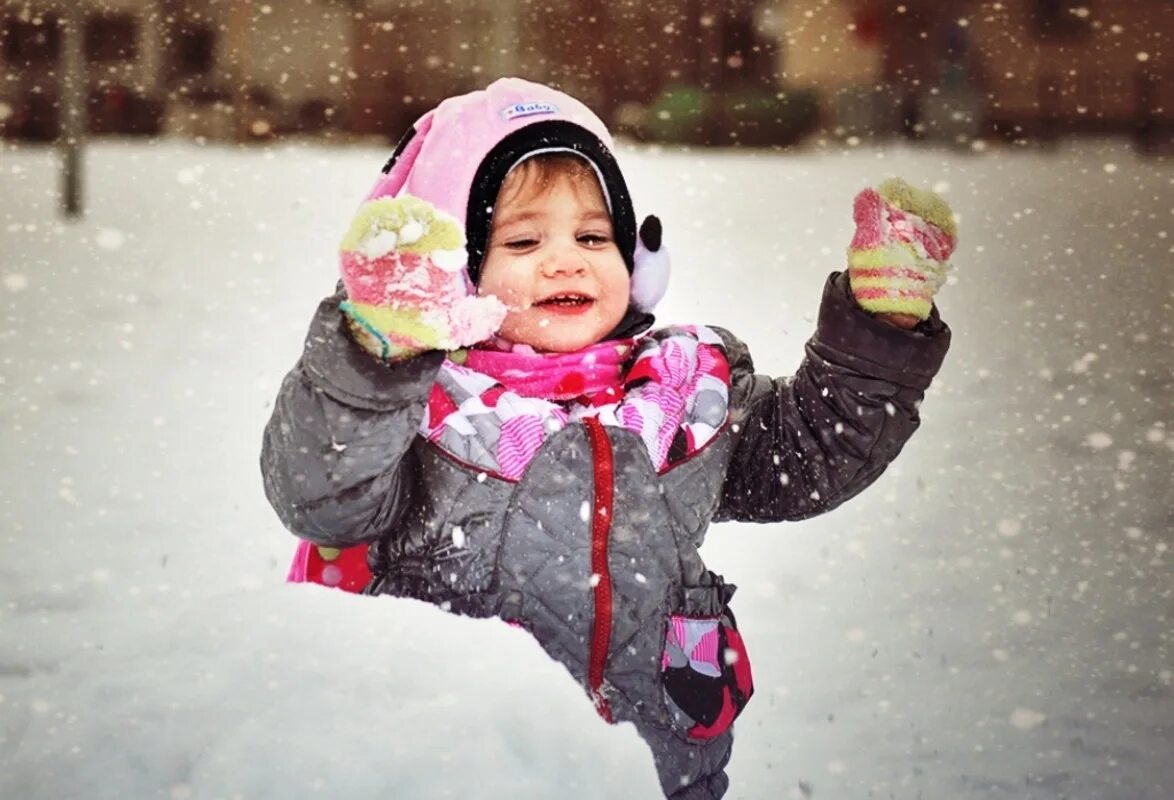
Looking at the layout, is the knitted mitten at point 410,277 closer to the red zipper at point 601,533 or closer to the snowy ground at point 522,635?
the red zipper at point 601,533

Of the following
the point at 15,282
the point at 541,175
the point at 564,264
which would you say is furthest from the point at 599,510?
the point at 15,282

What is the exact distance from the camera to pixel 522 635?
5.22 ft

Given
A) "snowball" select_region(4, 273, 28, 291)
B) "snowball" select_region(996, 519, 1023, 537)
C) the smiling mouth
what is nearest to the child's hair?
the smiling mouth

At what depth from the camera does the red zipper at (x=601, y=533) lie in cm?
153

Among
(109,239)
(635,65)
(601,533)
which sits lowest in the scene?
(109,239)

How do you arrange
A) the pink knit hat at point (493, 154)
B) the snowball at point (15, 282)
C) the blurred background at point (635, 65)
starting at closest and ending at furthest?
the pink knit hat at point (493, 154) < the snowball at point (15, 282) < the blurred background at point (635, 65)

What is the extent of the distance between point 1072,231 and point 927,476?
314cm

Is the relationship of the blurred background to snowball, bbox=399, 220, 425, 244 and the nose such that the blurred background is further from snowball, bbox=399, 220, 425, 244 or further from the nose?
snowball, bbox=399, 220, 425, 244

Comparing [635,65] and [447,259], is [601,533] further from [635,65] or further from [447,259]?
[635,65]

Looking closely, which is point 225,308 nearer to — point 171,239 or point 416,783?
point 171,239

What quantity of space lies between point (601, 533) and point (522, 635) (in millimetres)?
162

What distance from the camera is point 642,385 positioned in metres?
1.65

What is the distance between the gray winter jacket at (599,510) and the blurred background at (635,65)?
24.1 ft

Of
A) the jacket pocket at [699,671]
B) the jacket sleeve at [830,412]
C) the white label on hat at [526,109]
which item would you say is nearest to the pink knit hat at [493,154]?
the white label on hat at [526,109]
